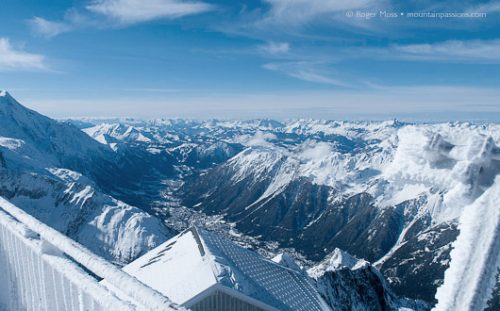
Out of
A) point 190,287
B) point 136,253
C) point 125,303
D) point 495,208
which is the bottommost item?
point 136,253

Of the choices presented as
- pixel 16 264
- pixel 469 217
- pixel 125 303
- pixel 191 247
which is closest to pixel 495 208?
pixel 469 217

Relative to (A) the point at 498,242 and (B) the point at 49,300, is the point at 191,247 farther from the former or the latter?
(A) the point at 498,242

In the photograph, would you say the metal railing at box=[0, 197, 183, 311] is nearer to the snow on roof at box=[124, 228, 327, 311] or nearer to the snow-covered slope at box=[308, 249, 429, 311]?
the snow on roof at box=[124, 228, 327, 311]

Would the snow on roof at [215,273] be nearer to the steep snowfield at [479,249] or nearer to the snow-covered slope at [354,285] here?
the snow-covered slope at [354,285]

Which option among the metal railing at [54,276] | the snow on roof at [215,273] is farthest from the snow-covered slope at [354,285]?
the metal railing at [54,276]

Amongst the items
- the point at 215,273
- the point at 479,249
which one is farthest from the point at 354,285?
the point at 479,249

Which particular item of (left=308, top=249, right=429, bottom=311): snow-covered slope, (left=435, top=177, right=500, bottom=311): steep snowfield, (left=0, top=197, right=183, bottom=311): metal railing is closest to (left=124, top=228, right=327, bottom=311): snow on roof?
(left=0, top=197, right=183, bottom=311): metal railing

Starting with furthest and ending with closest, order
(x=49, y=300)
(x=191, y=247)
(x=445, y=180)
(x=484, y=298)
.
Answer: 1. (x=191, y=247)
2. (x=49, y=300)
3. (x=445, y=180)
4. (x=484, y=298)
